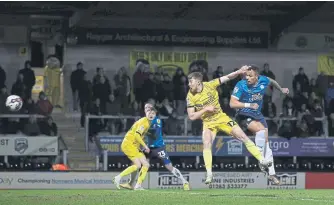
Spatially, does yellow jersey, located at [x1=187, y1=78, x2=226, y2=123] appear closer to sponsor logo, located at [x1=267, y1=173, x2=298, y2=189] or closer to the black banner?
sponsor logo, located at [x1=267, y1=173, x2=298, y2=189]

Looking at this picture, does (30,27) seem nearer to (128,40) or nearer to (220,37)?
(128,40)

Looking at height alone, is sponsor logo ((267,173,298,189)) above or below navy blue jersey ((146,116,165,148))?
below

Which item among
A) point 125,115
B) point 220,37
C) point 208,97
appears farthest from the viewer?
point 220,37

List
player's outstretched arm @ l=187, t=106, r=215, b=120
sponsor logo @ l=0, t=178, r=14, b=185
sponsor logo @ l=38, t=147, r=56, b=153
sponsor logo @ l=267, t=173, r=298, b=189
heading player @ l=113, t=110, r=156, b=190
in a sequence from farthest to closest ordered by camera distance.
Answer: sponsor logo @ l=38, t=147, r=56, b=153 → sponsor logo @ l=267, t=173, r=298, b=189 → sponsor logo @ l=0, t=178, r=14, b=185 → heading player @ l=113, t=110, r=156, b=190 → player's outstretched arm @ l=187, t=106, r=215, b=120

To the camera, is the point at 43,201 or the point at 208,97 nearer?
the point at 43,201

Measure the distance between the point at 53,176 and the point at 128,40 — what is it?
32.2ft

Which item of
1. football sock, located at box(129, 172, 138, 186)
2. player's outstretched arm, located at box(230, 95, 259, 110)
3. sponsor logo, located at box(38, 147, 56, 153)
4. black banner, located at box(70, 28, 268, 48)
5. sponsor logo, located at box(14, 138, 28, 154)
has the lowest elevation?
football sock, located at box(129, 172, 138, 186)

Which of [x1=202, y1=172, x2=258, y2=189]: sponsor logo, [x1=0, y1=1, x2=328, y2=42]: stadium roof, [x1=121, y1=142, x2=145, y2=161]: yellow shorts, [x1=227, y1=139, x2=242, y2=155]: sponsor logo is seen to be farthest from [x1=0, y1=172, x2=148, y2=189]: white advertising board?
[x1=0, y1=1, x2=328, y2=42]: stadium roof

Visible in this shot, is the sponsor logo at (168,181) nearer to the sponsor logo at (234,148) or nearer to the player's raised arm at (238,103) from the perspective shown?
the sponsor logo at (234,148)

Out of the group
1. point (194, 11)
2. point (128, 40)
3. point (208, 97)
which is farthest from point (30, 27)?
point (208, 97)

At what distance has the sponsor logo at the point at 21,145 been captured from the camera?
93.9 ft

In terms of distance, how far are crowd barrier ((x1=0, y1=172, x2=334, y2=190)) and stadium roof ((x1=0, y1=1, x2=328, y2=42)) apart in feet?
22.5

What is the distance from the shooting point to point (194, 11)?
3444 cm

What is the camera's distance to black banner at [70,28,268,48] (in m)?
34.7
